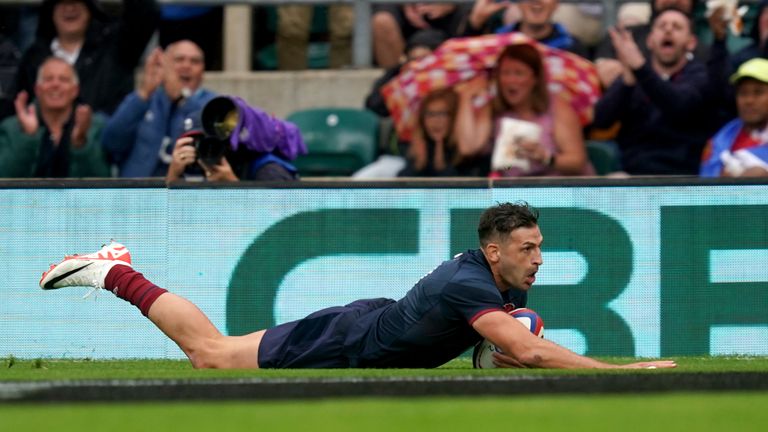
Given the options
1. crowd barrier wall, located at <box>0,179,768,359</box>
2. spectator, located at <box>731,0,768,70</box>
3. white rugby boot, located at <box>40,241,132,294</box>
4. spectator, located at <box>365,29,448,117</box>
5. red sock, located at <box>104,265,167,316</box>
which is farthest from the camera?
spectator, located at <box>365,29,448,117</box>

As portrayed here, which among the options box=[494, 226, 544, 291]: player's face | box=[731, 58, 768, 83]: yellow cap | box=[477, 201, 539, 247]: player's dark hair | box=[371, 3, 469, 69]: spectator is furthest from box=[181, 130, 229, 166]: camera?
box=[731, 58, 768, 83]: yellow cap

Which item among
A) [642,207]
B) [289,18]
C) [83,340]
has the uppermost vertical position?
[289,18]

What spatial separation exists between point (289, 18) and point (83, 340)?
4.08 m

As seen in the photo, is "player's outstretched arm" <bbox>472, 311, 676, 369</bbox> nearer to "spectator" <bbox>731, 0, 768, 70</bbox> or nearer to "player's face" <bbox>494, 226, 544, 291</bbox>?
"player's face" <bbox>494, 226, 544, 291</bbox>

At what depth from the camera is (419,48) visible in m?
12.5

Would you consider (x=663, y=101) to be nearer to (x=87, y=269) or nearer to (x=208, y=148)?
(x=208, y=148)

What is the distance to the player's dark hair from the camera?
26.9 ft

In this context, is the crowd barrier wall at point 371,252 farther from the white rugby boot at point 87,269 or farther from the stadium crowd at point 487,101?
the white rugby boot at point 87,269

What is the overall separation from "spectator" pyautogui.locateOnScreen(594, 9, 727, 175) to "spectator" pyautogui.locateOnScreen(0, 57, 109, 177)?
407cm

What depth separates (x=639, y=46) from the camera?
1201 centimetres

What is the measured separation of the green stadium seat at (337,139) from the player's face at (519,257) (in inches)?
172

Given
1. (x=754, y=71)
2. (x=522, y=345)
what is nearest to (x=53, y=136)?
(x=754, y=71)

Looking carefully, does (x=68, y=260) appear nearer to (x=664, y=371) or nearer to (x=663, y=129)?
(x=664, y=371)

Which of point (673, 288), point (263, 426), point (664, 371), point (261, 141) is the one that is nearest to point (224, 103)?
point (261, 141)
